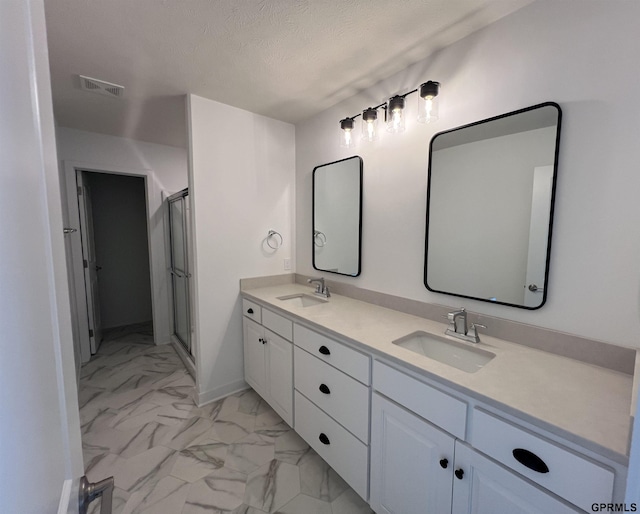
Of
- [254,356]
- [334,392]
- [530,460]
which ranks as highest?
[530,460]

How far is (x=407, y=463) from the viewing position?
45.9 inches

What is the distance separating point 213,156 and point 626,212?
2358 millimetres

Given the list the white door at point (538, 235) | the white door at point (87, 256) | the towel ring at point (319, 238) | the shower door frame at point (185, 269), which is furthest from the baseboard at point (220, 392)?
the white door at point (538, 235)

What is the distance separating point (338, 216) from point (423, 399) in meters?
1.47

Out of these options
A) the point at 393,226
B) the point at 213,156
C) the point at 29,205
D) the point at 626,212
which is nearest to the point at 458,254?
the point at 393,226

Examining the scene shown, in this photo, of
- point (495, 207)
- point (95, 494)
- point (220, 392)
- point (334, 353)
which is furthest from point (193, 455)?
point (495, 207)

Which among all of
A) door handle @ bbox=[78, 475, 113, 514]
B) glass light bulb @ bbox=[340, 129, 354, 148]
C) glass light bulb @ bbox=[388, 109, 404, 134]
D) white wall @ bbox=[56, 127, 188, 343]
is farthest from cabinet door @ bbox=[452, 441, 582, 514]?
white wall @ bbox=[56, 127, 188, 343]

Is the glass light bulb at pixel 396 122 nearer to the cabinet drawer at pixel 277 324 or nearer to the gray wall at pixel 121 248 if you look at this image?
the cabinet drawer at pixel 277 324

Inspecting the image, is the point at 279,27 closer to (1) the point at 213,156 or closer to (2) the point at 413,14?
(2) the point at 413,14

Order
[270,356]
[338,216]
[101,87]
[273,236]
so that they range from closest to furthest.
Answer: [101,87]
[270,356]
[338,216]
[273,236]

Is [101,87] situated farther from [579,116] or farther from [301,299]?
[579,116]

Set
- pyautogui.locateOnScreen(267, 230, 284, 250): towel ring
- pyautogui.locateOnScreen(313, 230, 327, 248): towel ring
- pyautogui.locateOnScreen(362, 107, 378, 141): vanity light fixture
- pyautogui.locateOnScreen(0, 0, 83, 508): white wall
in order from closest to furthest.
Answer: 1. pyautogui.locateOnScreen(0, 0, 83, 508): white wall
2. pyautogui.locateOnScreen(362, 107, 378, 141): vanity light fixture
3. pyautogui.locateOnScreen(313, 230, 327, 248): towel ring
4. pyautogui.locateOnScreen(267, 230, 284, 250): towel ring

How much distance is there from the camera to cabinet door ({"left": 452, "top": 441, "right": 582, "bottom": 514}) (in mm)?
825

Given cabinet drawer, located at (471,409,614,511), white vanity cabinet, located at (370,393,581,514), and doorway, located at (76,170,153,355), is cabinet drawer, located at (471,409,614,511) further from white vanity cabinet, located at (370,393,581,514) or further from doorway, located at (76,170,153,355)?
doorway, located at (76,170,153,355)
